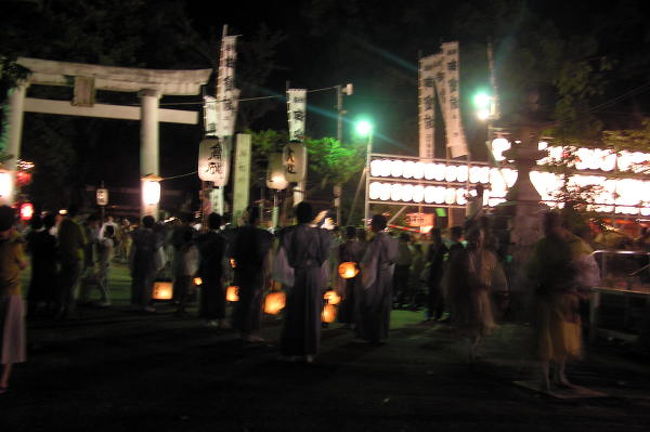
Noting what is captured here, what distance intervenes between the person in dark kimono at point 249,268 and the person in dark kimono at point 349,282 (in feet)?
8.38

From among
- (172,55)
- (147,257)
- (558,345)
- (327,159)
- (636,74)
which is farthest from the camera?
(172,55)

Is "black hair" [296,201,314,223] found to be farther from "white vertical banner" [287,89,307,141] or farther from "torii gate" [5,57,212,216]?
"torii gate" [5,57,212,216]

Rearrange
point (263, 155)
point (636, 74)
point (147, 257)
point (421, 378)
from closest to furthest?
point (421, 378) < point (147, 257) < point (636, 74) < point (263, 155)

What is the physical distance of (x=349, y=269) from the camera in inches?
456

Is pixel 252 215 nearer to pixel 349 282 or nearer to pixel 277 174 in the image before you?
pixel 349 282

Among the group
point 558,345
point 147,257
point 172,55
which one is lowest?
point 558,345

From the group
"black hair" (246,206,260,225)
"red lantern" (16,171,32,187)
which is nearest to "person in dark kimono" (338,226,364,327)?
"black hair" (246,206,260,225)

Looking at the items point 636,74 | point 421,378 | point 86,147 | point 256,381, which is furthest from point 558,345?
point 86,147

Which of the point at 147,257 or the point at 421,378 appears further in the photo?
the point at 147,257

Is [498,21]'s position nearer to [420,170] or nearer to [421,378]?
[420,170]

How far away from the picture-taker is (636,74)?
73.2 feet

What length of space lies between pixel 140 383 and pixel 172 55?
3011 centimetres

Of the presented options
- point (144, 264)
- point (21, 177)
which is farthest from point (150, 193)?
point (144, 264)

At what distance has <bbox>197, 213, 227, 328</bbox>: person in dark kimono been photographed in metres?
11.1
